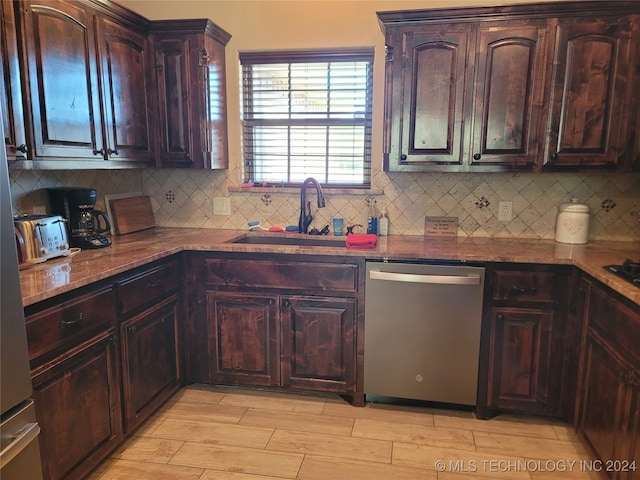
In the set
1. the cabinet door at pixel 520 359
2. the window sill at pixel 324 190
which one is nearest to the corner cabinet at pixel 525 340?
the cabinet door at pixel 520 359

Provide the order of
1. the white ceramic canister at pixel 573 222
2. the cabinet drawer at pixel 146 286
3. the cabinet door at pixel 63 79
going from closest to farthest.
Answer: the cabinet door at pixel 63 79, the cabinet drawer at pixel 146 286, the white ceramic canister at pixel 573 222

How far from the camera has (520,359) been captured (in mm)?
2441

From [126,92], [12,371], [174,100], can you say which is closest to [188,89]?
[174,100]

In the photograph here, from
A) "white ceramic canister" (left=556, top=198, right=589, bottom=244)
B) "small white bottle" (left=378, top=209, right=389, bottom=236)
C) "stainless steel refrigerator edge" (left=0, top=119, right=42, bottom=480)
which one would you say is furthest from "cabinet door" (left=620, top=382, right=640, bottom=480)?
"stainless steel refrigerator edge" (left=0, top=119, right=42, bottom=480)

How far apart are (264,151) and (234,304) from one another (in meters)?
1.17

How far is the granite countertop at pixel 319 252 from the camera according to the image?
6.06ft

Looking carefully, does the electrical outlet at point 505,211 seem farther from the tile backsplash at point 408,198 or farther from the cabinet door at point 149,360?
the cabinet door at point 149,360

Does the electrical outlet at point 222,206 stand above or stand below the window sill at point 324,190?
below

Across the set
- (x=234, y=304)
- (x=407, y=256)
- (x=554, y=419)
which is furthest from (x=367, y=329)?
(x=554, y=419)

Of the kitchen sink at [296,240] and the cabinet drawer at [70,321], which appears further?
the kitchen sink at [296,240]

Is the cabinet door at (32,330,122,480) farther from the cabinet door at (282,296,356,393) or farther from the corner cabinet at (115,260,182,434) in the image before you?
the cabinet door at (282,296,356,393)

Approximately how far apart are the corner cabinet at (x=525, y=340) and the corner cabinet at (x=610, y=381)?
144mm

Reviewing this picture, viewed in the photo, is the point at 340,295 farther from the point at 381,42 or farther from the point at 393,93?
the point at 381,42

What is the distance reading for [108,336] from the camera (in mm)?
2053
